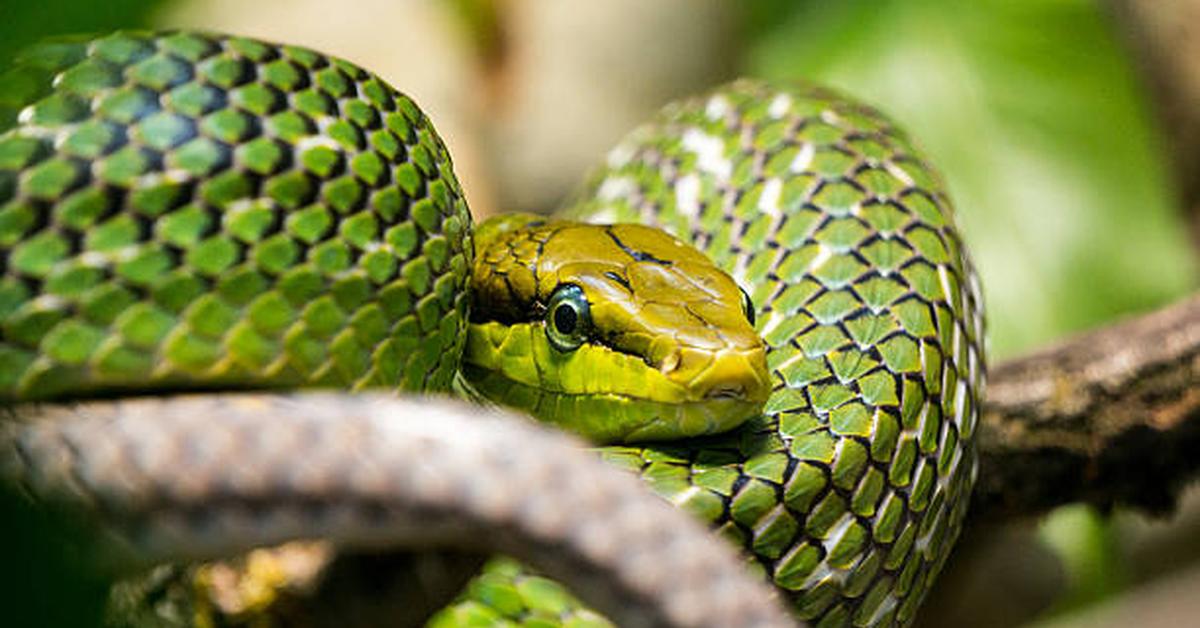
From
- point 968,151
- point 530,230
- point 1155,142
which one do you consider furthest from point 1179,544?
point 530,230

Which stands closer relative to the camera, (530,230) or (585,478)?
(585,478)

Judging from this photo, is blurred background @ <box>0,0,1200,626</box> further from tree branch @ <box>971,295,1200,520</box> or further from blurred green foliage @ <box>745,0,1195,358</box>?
tree branch @ <box>971,295,1200,520</box>

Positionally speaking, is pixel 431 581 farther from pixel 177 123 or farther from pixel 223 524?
pixel 177 123

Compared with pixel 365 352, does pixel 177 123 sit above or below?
above

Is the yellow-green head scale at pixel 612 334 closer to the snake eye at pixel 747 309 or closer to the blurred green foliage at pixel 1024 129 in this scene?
the snake eye at pixel 747 309

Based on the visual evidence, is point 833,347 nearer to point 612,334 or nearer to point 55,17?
point 612,334

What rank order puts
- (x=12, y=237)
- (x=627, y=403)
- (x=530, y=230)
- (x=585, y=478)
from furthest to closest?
(x=530, y=230)
(x=627, y=403)
(x=12, y=237)
(x=585, y=478)

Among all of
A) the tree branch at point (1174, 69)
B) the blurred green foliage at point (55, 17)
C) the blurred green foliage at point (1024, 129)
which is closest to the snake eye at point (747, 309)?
the blurred green foliage at point (55, 17)
